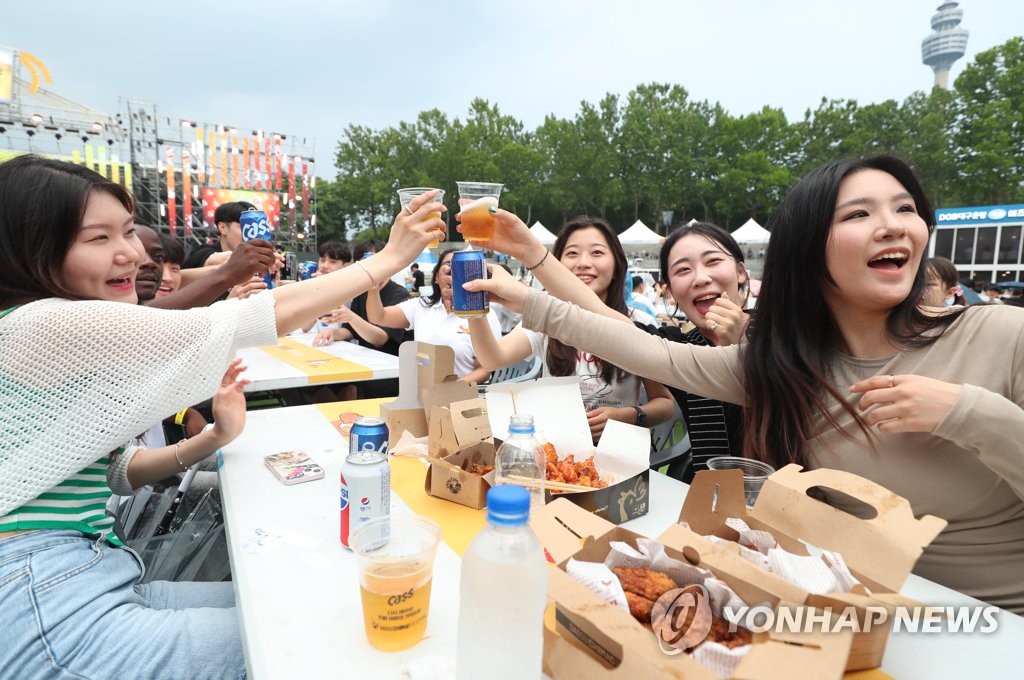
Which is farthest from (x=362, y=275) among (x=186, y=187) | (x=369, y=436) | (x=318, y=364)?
(x=186, y=187)

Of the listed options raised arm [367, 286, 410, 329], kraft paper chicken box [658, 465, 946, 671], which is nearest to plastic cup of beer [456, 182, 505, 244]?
kraft paper chicken box [658, 465, 946, 671]

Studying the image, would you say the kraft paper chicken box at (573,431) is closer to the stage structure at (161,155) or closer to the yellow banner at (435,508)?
the yellow banner at (435,508)

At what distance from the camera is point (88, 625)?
1143 millimetres

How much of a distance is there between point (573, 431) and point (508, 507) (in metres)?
1.13

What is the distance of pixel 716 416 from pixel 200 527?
2041mm

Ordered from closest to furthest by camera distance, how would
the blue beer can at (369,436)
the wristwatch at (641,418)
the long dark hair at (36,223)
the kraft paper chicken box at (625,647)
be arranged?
the kraft paper chicken box at (625,647)
the long dark hair at (36,223)
the blue beer can at (369,436)
the wristwatch at (641,418)

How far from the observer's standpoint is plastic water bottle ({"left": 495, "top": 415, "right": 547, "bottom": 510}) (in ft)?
4.68

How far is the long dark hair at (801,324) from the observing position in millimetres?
1651

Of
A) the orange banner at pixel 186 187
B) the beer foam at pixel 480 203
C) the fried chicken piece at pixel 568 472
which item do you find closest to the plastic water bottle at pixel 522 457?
the fried chicken piece at pixel 568 472

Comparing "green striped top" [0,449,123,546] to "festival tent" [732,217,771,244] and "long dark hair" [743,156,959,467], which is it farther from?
"festival tent" [732,217,771,244]

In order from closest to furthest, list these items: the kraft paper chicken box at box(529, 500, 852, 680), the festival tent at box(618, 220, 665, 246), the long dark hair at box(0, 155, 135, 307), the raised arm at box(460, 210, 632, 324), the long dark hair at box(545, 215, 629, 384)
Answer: the kraft paper chicken box at box(529, 500, 852, 680)
the long dark hair at box(0, 155, 135, 307)
the raised arm at box(460, 210, 632, 324)
the long dark hair at box(545, 215, 629, 384)
the festival tent at box(618, 220, 665, 246)

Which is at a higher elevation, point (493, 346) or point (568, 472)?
point (493, 346)

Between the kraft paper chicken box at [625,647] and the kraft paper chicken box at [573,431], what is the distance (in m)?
0.59

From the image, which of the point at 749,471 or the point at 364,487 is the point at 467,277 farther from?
the point at 749,471
